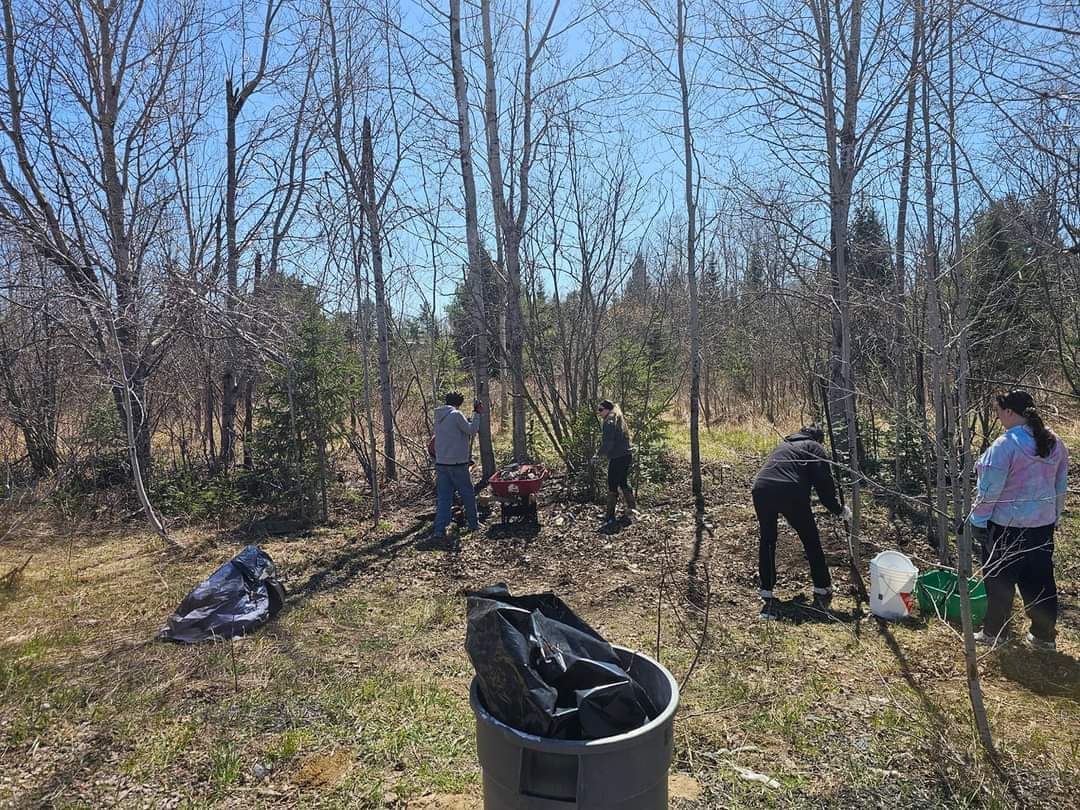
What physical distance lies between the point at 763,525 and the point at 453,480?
12.7 feet

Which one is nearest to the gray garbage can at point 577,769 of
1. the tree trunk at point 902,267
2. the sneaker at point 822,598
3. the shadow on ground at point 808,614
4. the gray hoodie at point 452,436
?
the tree trunk at point 902,267

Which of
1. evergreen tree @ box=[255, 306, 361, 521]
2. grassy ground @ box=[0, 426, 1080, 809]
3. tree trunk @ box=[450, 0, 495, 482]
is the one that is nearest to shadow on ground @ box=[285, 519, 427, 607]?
grassy ground @ box=[0, 426, 1080, 809]

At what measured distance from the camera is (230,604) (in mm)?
5266

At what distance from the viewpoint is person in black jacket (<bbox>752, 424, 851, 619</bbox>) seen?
16.6 ft

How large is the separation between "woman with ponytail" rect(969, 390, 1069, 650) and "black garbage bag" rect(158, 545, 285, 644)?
511cm

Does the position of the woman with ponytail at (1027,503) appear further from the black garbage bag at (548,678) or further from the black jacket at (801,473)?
the black garbage bag at (548,678)

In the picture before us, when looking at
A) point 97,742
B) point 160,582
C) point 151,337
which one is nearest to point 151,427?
point 151,337

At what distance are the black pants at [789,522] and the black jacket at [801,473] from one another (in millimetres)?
41

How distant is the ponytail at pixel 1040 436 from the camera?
13.3 feet


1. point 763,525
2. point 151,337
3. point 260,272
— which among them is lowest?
point 763,525

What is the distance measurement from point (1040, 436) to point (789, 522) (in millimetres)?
1750

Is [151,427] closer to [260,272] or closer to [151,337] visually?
[151,337]

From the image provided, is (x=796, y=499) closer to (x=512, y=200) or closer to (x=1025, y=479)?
(x=1025, y=479)

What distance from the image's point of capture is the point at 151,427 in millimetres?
10125
